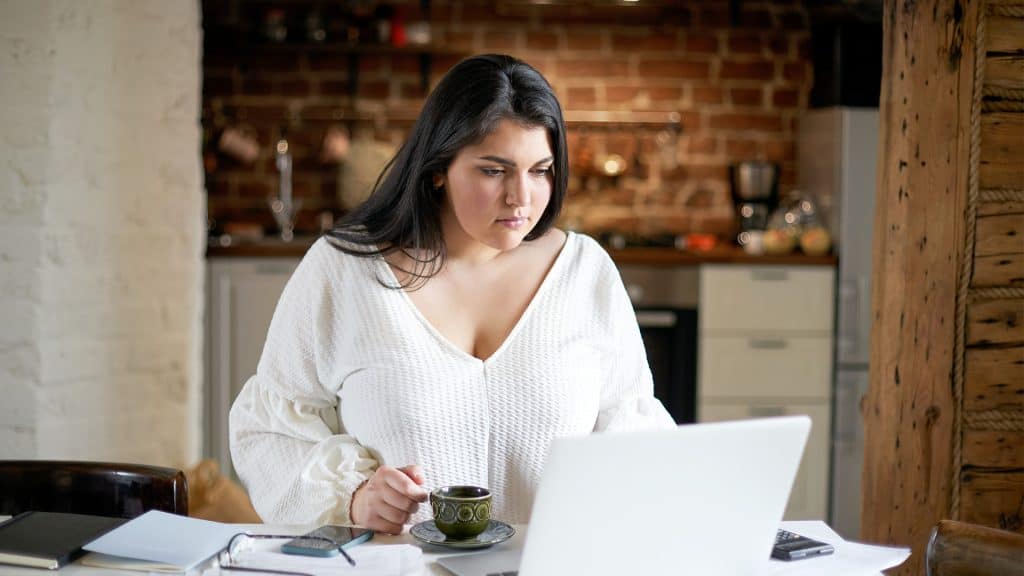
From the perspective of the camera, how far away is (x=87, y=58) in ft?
9.65

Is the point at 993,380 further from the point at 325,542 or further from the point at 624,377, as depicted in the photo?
the point at 325,542

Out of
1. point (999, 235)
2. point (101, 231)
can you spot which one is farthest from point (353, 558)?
point (101, 231)

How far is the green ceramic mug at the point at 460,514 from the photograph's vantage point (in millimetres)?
1339

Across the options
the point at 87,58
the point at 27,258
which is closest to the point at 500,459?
the point at 27,258

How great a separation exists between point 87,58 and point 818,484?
2.77m

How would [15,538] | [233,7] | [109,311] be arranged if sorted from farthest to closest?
[233,7] < [109,311] < [15,538]

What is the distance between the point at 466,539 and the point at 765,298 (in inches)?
105

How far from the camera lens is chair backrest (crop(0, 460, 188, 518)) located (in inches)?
65.2

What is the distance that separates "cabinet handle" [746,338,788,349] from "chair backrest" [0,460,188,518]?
2.57 metres

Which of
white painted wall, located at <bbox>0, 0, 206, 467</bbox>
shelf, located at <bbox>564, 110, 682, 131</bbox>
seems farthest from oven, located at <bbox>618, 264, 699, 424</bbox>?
white painted wall, located at <bbox>0, 0, 206, 467</bbox>

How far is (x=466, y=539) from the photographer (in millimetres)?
1353

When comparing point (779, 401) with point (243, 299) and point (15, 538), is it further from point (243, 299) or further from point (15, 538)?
point (15, 538)

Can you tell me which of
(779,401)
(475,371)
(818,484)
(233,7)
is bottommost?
(818,484)

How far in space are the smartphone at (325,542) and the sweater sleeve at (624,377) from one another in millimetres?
489
